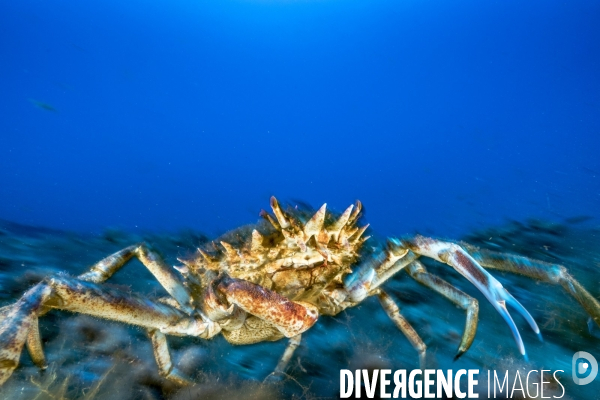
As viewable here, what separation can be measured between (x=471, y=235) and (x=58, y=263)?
22.3 feet

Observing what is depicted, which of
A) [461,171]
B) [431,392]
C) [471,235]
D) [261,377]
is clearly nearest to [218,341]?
[261,377]

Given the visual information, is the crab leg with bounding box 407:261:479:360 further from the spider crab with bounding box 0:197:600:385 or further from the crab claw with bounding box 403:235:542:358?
the crab claw with bounding box 403:235:542:358

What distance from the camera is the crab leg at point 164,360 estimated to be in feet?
12.1

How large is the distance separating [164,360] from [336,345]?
2257mm

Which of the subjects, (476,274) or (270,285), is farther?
(270,285)

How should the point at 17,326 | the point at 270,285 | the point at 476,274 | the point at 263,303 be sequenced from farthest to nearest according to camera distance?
the point at 270,285, the point at 263,303, the point at 476,274, the point at 17,326

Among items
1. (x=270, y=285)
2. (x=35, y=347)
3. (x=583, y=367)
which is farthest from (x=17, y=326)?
(x=583, y=367)

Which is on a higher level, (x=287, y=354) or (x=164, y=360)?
(x=287, y=354)

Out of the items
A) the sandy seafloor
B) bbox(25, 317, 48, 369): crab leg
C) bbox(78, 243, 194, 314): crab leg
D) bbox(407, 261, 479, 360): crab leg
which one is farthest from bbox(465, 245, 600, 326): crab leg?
bbox(25, 317, 48, 369): crab leg

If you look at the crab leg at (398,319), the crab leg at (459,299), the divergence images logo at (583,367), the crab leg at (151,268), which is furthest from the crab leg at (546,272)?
the crab leg at (151,268)

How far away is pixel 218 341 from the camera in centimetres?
478

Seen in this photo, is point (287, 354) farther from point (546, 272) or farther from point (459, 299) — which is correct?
point (546, 272)

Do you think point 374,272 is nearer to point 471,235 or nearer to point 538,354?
point 538,354

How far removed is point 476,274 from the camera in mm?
2373
